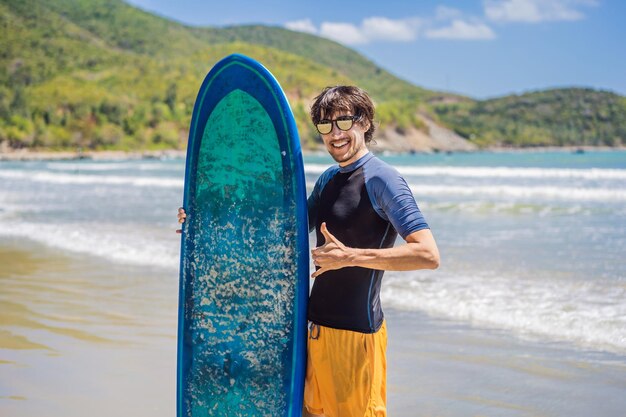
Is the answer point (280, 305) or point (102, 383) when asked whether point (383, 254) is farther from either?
point (102, 383)

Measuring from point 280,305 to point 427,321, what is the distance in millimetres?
2640

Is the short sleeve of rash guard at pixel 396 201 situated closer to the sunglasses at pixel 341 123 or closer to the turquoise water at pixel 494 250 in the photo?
the sunglasses at pixel 341 123

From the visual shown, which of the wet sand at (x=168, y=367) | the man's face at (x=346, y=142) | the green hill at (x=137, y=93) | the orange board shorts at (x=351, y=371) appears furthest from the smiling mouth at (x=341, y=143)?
the green hill at (x=137, y=93)

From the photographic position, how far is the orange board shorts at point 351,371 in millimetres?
1784

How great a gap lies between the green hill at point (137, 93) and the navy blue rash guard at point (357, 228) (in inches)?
2988

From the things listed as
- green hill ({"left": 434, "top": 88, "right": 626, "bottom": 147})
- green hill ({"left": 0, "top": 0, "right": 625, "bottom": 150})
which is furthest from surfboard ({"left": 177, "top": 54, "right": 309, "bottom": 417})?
green hill ({"left": 434, "top": 88, "right": 626, "bottom": 147})

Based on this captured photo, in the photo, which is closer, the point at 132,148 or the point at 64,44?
the point at 132,148

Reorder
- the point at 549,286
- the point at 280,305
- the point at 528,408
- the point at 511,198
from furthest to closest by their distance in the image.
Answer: the point at 511,198 < the point at 549,286 < the point at 528,408 < the point at 280,305

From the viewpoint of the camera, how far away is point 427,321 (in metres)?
A: 4.48

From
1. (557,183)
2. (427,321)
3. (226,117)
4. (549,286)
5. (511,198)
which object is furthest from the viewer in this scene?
(557,183)

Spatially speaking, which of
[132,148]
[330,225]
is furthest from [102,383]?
[132,148]

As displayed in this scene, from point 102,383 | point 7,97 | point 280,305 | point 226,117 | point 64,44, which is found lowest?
point 102,383

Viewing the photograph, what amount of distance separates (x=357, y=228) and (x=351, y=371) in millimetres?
391

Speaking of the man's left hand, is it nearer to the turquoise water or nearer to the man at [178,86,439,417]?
the man at [178,86,439,417]
